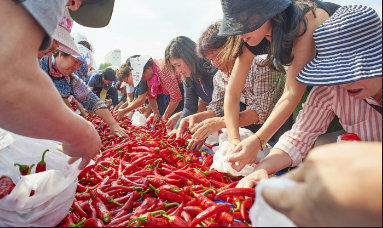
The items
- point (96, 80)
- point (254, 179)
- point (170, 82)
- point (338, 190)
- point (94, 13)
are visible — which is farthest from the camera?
point (96, 80)

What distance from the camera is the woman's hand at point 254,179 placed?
174 centimetres

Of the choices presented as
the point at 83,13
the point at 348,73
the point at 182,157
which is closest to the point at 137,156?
the point at 182,157

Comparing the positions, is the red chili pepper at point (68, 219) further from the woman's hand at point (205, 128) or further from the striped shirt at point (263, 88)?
the striped shirt at point (263, 88)

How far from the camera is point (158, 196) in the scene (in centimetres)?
199

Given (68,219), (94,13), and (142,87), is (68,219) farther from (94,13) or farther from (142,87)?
(142,87)

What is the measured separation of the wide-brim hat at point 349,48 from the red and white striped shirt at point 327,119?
0.35 meters

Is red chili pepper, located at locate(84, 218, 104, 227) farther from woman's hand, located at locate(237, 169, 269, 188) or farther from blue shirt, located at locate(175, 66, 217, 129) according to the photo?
blue shirt, located at locate(175, 66, 217, 129)

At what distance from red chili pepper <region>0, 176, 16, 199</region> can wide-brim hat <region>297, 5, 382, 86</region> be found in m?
1.98

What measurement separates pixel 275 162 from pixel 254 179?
29 centimetres

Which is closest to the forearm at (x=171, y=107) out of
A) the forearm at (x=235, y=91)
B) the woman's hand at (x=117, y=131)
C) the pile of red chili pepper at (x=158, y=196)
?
the woman's hand at (x=117, y=131)

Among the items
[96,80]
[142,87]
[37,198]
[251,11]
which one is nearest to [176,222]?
[37,198]

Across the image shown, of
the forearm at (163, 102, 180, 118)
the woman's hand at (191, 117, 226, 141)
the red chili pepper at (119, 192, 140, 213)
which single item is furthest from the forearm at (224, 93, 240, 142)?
the forearm at (163, 102, 180, 118)

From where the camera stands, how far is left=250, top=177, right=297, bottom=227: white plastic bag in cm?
60

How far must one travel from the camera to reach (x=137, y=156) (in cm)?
290
